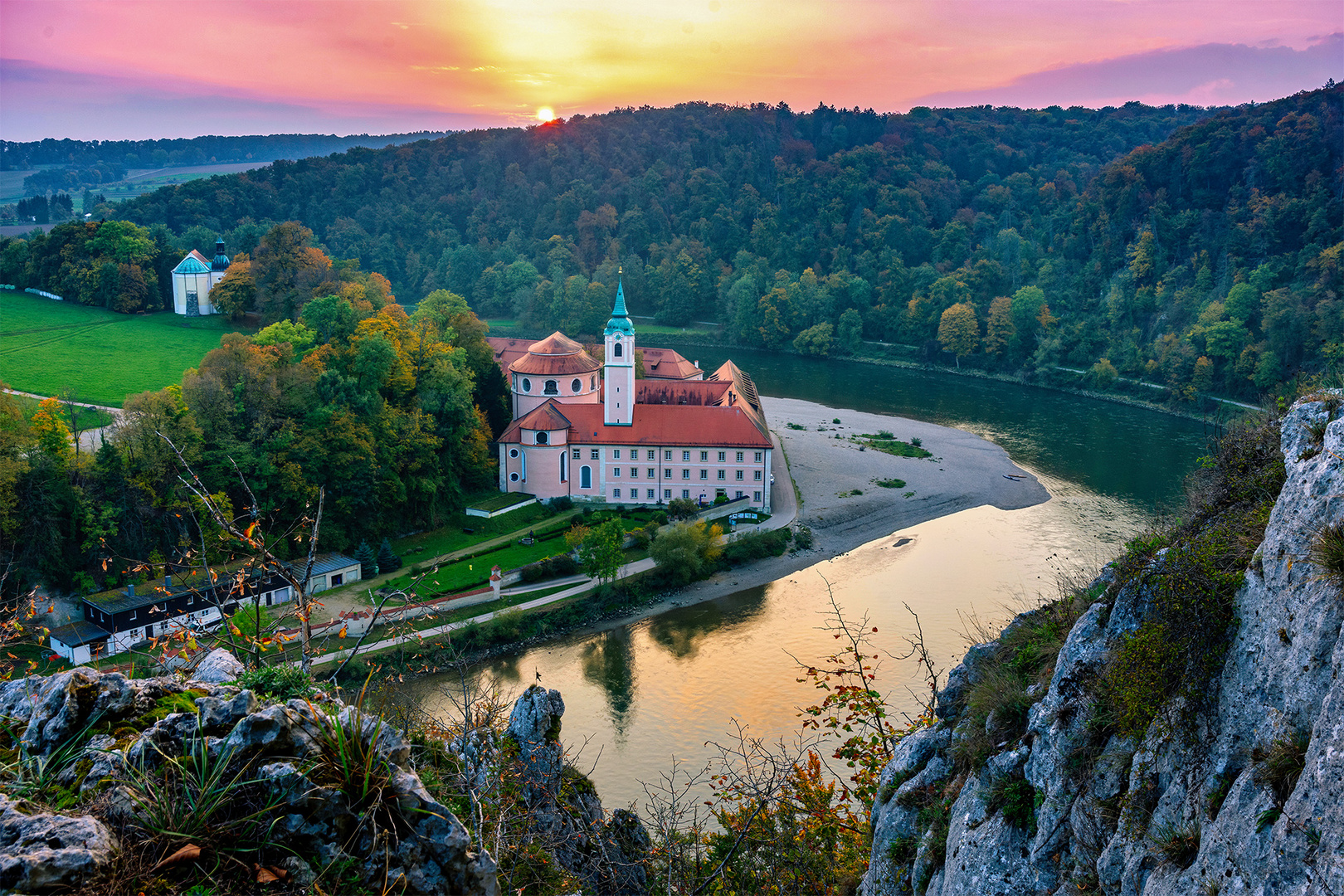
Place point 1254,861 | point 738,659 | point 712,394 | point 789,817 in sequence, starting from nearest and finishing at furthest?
1. point 1254,861
2. point 789,817
3. point 738,659
4. point 712,394

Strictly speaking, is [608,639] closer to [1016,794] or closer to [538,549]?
[538,549]

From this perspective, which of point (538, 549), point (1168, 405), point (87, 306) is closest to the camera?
point (538, 549)

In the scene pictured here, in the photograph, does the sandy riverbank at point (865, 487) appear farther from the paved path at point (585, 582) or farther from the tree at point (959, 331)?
the tree at point (959, 331)

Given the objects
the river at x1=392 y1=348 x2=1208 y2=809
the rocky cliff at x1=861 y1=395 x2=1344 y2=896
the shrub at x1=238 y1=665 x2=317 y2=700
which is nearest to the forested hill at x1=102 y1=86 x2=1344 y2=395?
the river at x1=392 y1=348 x2=1208 y2=809

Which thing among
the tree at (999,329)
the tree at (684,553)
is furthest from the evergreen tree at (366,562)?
the tree at (999,329)

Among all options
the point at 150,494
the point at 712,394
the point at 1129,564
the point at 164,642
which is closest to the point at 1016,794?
the point at 1129,564

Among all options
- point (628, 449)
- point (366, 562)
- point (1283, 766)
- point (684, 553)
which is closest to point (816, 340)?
point (628, 449)

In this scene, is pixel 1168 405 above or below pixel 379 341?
below

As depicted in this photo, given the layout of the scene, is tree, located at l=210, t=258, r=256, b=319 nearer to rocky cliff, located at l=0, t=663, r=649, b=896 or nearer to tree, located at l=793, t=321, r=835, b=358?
tree, located at l=793, t=321, r=835, b=358
